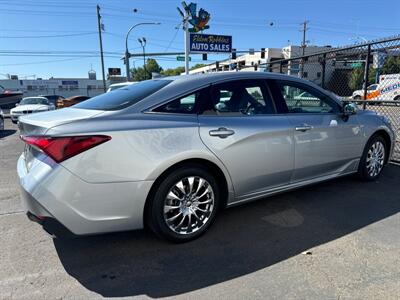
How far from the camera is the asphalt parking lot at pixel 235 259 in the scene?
7.92 feet

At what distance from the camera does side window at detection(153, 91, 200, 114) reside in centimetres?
295

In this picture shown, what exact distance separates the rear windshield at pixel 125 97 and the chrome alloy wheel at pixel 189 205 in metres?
0.89

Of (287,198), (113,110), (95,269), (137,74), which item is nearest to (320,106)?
(287,198)

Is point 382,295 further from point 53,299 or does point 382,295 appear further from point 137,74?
point 137,74

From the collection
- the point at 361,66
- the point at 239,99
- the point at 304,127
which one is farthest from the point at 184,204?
the point at 361,66

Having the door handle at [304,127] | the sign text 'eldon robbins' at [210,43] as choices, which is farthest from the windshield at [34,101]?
the door handle at [304,127]

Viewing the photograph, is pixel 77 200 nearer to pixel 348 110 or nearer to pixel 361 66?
pixel 348 110

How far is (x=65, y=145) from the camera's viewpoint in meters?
2.45

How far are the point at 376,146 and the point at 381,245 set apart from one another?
2.22m

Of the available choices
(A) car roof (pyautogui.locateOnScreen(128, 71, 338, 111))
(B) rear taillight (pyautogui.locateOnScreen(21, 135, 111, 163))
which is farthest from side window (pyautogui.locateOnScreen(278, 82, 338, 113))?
(B) rear taillight (pyautogui.locateOnScreen(21, 135, 111, 163))

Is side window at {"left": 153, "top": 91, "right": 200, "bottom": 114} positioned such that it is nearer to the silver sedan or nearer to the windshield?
the silver sedan

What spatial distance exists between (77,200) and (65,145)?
44 cm

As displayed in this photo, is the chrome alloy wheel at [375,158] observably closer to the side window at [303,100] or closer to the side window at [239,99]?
the side window at [303,100]

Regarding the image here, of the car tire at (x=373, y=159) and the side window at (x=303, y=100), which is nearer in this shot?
the side window at (x=303, y=100)
